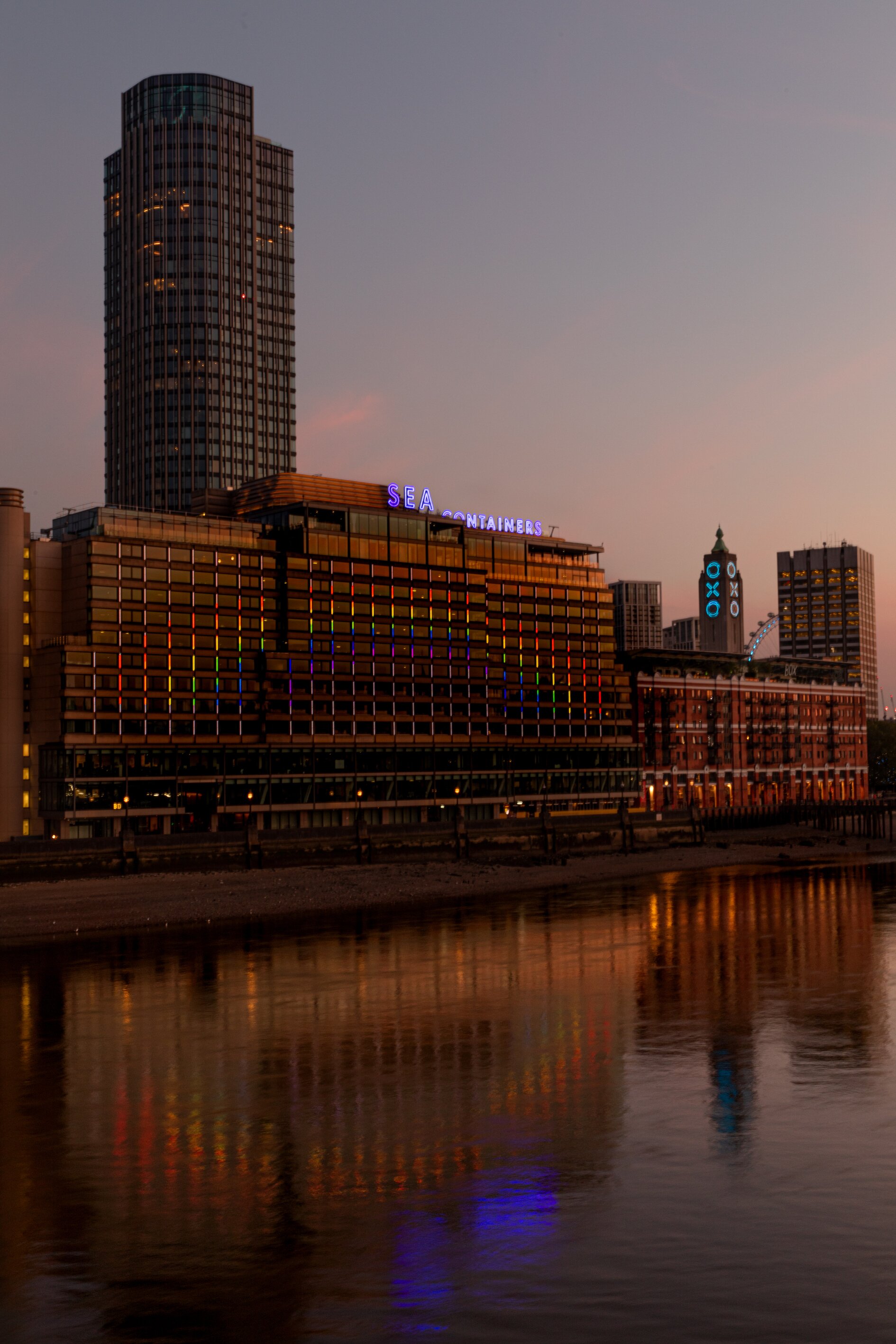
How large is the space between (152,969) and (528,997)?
21620mm

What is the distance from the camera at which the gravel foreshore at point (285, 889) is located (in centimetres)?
8706

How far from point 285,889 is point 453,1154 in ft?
243

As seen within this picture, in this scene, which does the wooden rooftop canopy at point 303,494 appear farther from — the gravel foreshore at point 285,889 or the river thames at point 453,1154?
the river thames at point 453,1154

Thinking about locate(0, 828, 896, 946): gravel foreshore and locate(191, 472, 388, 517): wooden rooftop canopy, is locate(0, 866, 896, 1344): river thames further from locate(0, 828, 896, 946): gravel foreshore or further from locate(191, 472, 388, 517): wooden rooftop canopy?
locate(191, 472, 388, 517): wooden rooftop canopy

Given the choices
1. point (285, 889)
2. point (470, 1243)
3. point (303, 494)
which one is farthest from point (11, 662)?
point (470, 1243)

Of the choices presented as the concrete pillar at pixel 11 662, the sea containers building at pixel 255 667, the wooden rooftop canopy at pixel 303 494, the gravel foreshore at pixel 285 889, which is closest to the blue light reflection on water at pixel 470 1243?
the gravel foreshore at pixel 285 889

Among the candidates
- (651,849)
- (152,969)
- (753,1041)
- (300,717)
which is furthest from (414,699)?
(753,1041)

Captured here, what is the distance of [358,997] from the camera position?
56688mm

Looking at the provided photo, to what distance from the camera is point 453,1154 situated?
31688 mm

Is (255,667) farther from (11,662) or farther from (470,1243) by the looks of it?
(470,1243)

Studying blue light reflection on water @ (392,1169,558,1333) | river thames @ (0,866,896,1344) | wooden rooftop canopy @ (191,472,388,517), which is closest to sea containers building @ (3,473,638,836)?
wooden rooftop canopy @ (191,472,388,517)

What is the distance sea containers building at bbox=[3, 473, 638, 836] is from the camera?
159 metres

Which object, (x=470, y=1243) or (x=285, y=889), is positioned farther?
(x=285, y=889)

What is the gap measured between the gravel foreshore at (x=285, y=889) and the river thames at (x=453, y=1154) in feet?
73.3
